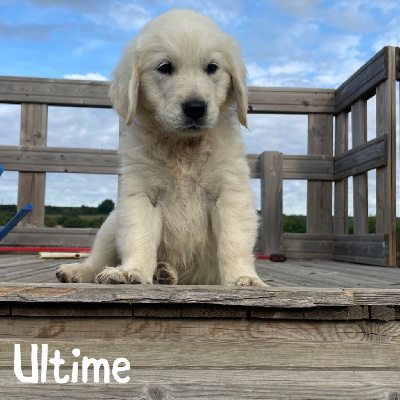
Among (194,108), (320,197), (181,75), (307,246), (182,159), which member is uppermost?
(181,75)

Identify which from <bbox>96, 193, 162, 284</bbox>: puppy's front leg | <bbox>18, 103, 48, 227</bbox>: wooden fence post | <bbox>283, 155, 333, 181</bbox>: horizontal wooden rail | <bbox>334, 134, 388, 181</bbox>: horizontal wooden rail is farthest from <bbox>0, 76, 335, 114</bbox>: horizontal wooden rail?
<bbox>96, 193, 162, 284</bbox>: puppy's front leg

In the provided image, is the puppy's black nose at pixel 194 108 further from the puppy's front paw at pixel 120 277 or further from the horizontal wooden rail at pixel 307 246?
the horizontal wooden rail at pixel 307 246

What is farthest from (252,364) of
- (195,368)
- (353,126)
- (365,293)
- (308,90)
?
(308,90)

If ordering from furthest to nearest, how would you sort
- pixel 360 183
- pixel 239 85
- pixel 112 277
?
pixel 360 183 < pixel 239 85 < pixel 112 277

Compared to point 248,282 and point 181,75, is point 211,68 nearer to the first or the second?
point 181,75

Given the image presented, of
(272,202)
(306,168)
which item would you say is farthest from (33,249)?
(306,168)

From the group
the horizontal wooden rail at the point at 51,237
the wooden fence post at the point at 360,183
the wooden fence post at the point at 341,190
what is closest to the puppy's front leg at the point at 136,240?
the wooden fence post at the point at 360,183

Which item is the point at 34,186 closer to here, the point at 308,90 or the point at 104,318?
the point at 308,90

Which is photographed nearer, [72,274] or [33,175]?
[72,274]
